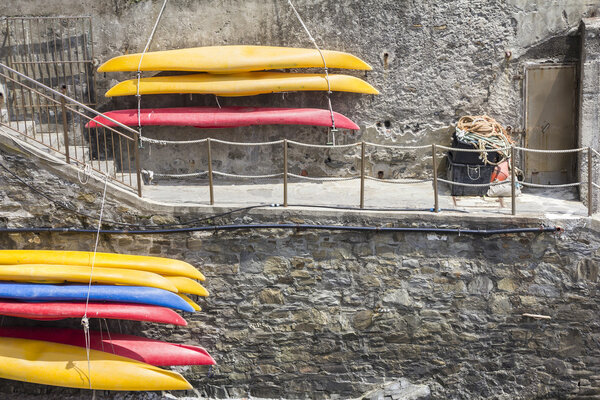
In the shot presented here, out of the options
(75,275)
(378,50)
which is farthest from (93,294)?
(378,50)

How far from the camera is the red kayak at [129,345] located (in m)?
8.70

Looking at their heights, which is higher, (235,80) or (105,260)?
(235,80)

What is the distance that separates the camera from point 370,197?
380 inches

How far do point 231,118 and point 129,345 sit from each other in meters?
3.16

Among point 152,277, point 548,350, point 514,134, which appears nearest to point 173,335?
point 152,277

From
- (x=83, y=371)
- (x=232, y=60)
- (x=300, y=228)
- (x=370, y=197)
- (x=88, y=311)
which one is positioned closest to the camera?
(x=88, y=311)

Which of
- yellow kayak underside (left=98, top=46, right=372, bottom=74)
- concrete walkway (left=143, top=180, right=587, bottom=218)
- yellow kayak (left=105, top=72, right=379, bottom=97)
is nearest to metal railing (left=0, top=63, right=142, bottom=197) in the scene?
yellow kayak (left=105, top=72, right=379, bottom=97)

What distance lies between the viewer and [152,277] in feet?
27.9

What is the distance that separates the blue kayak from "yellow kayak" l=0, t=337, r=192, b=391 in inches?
25.0

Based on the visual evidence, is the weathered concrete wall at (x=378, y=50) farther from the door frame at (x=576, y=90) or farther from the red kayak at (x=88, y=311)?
the red kayak at (x=88, y=311)

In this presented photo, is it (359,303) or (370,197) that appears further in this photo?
(370,197)

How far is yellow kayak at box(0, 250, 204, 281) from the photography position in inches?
341

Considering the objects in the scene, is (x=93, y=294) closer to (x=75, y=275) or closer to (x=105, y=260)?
(x=75, y=275)

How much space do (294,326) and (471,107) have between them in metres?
3.80
